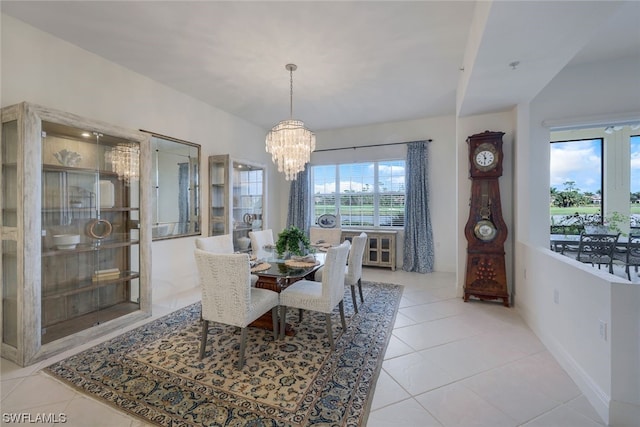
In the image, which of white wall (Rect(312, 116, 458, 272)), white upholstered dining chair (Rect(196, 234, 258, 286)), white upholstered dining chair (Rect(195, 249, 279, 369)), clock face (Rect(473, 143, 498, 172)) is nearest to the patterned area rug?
white upholstered dining chair (Rect(195, 249, 279, 369))

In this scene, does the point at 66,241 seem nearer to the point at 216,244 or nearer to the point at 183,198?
the point at 216,244

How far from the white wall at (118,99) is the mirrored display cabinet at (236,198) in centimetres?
14

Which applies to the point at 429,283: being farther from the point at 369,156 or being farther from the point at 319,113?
the point at 319,113

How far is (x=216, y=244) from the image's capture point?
319cm

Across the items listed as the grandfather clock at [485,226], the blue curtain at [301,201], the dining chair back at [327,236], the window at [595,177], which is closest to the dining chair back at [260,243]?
the dining chair back at [327,236]

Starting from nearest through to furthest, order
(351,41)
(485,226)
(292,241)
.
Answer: (351,41), (292,241), (485,226)

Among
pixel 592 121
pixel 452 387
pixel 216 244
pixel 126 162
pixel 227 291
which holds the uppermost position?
pixel 592 121

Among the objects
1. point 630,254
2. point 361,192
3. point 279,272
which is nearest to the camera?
point 279,272

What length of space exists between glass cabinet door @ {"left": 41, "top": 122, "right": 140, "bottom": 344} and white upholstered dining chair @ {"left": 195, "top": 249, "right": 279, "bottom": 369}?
4.70 ft

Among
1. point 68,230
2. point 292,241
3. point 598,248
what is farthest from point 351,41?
point 598,248

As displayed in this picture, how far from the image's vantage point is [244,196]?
478 cm

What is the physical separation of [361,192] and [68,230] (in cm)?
467

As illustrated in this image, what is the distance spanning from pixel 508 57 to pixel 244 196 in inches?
158

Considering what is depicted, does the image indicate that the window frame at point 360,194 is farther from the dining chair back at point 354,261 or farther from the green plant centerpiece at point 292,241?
the green plant centerpiece at point 292,241
